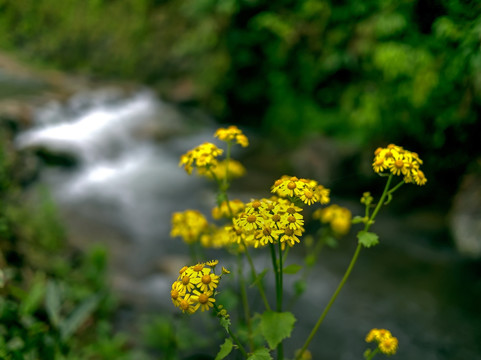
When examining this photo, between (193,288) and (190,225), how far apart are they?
0.55m

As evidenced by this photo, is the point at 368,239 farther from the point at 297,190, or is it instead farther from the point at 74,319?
the point at 74,319

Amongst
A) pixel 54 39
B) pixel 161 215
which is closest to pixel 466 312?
pixel 161 215

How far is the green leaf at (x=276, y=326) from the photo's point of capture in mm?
974

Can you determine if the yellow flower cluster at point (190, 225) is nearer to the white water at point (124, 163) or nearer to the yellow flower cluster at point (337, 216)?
the yellow flower cluster at point (337, 216)

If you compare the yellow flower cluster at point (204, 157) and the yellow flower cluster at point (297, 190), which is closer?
the yellow flower cluster at point (297, 190)

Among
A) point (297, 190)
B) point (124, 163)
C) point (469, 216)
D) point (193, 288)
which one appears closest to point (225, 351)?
point (193, 288)

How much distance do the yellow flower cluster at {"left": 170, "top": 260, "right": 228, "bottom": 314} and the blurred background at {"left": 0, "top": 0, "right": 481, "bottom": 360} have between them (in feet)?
3.59

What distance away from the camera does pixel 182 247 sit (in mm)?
4168

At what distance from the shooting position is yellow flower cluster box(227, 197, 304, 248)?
0.92 metres

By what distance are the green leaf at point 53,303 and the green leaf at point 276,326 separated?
1508 mm

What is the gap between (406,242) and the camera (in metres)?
3.88

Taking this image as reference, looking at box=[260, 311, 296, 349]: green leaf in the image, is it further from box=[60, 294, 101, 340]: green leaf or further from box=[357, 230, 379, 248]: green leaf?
box=[60, 294, 101, 340]: green leaf

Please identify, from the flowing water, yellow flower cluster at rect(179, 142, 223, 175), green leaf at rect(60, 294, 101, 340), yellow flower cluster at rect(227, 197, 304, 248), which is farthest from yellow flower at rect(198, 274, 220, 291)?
the flowing water

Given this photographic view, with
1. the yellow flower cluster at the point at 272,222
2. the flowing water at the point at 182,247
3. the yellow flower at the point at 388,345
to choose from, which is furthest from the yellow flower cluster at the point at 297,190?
the flowing water at the point at 182,247
